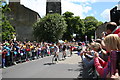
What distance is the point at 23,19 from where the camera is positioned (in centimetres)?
5388

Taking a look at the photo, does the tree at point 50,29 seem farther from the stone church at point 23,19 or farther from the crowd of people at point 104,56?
the crowd of people at point 104,56

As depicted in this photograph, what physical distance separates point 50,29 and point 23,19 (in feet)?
44.2

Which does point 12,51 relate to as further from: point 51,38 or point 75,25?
point 75,25

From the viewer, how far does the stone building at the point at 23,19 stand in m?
52.9

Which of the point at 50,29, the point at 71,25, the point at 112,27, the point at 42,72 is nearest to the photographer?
the point at 112,27

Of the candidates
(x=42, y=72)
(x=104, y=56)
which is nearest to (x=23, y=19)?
(x=42, y=72)

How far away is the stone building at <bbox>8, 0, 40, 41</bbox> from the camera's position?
5288cm

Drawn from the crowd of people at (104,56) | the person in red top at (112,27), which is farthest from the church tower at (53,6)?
the person in red top at (112,27)

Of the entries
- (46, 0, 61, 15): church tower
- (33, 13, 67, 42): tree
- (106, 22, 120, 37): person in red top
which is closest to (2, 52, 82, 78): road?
(106, 22, 120, 37): person in red top

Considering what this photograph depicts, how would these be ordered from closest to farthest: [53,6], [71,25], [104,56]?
[104,56]
[71,25]
[53,6]

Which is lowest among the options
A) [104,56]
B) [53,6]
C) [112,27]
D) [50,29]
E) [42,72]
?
[42,72]

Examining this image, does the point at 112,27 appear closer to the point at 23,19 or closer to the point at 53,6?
the point at 23,19

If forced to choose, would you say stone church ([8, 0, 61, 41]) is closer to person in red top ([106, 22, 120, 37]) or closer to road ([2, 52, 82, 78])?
road ([2, 52, 82, 78])

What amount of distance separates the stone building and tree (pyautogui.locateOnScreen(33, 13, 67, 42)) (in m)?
7.53
